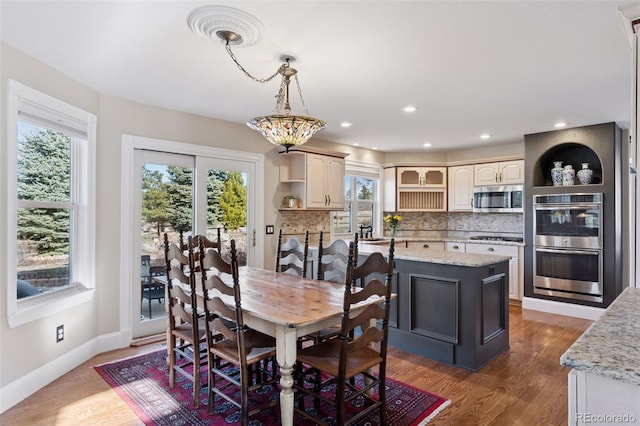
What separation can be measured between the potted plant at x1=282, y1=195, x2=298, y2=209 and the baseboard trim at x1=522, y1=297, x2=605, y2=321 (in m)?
3.51

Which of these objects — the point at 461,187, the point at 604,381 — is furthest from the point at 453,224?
the point at 604,381

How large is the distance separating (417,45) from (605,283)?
4.13 meters

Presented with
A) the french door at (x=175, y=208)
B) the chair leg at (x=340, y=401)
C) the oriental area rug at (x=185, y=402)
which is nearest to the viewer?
the chair leg at (x=340, y=401)

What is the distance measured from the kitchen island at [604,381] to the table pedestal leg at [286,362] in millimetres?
1326

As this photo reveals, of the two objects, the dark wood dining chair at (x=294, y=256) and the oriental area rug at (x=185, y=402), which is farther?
the dark wood dining chair at (x=294, y=256)

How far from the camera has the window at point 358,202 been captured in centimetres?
608

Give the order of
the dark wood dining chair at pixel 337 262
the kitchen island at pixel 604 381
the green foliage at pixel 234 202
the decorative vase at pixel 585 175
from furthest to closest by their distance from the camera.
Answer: the decorative vase at pixel 585 175 → the green foliage at pixel 234 202 → the dark wood dining chair at pixel 337 262 → the kitchen island at pixel 604 381

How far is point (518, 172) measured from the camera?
550 centimetres

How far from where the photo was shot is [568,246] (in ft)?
15.9

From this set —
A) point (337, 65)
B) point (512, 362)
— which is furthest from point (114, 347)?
point (512, 362)

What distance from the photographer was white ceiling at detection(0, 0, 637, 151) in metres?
2.05

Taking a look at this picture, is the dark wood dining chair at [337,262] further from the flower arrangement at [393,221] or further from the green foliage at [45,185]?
the flower arrangement at [393,221]

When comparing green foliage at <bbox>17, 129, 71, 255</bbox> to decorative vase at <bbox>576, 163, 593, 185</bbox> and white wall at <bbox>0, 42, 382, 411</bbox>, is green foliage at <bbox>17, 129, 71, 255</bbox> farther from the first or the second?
decorative vase at <bbox>576, 163, 593, 185</bbox>

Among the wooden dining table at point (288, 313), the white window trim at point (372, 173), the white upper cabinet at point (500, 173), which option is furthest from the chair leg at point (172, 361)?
the white upper cabinet at point (500, 173)
